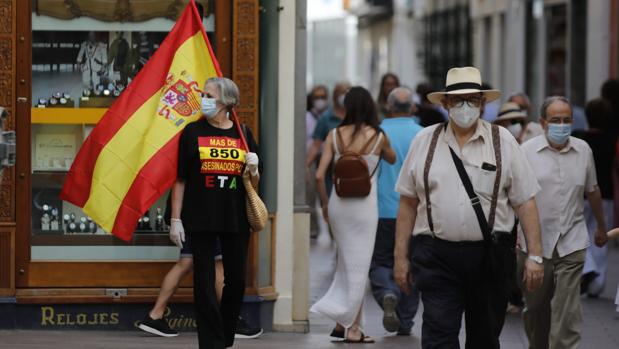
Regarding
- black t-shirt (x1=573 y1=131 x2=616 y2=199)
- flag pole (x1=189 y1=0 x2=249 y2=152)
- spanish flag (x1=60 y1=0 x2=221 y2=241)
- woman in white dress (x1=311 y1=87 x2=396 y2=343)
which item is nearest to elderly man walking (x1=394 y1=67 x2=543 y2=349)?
flag pole (x1=189 y1=0 x2=249 y2=152)

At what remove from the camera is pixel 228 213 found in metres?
9.41

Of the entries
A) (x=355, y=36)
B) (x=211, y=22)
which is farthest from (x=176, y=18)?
(x=355, y=36)

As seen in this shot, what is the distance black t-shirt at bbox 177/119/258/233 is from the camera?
9391 millimetres

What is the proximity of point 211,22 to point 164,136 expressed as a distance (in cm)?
101

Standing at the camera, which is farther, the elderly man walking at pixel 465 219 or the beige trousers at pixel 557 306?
the beige trousers at pixel 557 306

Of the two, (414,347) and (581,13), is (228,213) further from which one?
(581,13)

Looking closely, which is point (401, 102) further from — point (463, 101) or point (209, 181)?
point (463, 101)

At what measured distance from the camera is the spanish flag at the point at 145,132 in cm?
1045

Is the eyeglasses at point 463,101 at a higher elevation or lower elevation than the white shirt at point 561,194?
higher

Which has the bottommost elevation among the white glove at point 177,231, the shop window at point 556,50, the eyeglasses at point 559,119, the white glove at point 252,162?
the white glove at point 177,231

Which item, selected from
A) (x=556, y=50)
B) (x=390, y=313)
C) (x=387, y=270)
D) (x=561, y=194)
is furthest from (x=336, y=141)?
(x=556, y=50)

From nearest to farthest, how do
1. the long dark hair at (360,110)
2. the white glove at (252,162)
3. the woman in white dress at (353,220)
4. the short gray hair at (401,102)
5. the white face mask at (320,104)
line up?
the white glove at (252,162) < the woman in white dress at (353,220) < the long dark hair at (360,110) < the short gray hair at (401,102) < the white face mask at (320,104)

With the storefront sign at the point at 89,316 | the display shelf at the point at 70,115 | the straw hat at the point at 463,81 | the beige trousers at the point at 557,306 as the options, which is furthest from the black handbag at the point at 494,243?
the display shelf at the point at 70,115

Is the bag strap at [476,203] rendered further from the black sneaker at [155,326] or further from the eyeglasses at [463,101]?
the black sneaker at [155,326]
